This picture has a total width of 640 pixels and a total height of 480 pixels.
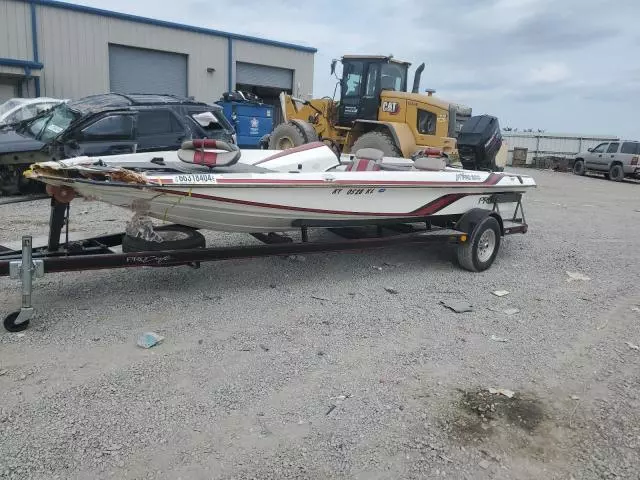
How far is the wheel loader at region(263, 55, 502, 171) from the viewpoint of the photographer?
11984mm

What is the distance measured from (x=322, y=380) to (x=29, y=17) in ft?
61.2

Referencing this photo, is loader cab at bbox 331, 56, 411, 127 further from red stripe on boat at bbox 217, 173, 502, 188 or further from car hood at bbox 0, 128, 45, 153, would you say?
car hood at bbox 0, 128, 45, 153

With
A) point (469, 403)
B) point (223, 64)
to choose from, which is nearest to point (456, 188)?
point (469, 403)

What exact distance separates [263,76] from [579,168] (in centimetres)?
1496

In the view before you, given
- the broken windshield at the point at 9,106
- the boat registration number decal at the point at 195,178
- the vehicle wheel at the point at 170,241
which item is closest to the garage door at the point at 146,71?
the broken windshield at the point at 9,106

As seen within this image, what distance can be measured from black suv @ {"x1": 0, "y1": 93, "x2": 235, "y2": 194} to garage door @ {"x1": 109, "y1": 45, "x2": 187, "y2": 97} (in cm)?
1075

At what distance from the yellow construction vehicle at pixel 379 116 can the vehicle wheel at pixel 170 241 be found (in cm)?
740

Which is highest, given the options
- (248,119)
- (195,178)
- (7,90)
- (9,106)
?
(7,90)

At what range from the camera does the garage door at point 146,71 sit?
19766 millimetres

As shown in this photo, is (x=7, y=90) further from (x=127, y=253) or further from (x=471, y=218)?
(x=471, y=218)

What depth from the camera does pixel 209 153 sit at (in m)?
4.56

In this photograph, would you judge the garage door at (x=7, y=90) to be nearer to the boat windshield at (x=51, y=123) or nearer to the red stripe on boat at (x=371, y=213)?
the boat windshield at (x=51, y=123)

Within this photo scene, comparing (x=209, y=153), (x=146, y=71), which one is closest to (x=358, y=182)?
(x=209, y=153)

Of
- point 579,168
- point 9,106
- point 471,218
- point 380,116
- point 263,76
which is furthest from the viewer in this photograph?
point 579,168
